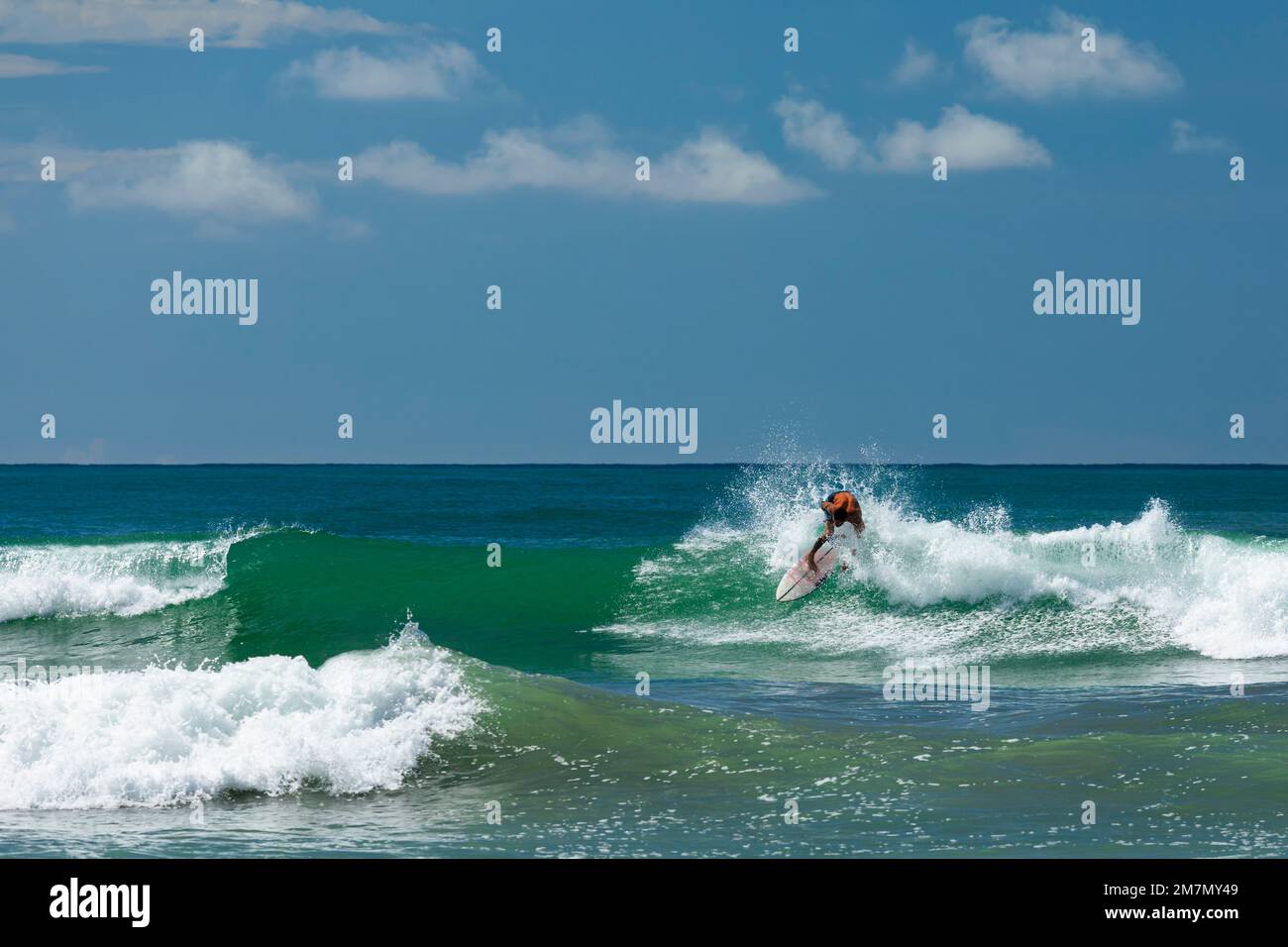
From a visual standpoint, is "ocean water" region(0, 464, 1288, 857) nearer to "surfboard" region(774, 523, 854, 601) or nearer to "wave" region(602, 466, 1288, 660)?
"wave" region(602, 466, 1288, 660)

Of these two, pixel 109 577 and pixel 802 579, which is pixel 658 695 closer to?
pixel 802 579

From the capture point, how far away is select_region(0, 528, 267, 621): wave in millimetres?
23031

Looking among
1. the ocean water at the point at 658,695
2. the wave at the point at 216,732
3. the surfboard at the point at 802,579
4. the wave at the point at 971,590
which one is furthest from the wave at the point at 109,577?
the wave at the point at 216,732

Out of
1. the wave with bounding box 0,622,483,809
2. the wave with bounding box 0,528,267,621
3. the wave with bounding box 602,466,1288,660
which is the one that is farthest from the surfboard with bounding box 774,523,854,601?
the wave with bounding box 0,528,267,621

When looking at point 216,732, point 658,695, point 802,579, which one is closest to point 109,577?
point 802,579

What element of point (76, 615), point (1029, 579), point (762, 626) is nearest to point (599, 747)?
point (762, 626)

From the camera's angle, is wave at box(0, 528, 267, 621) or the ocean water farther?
wave at box(0, 528, 267, 621)

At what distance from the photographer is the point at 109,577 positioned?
2397 cm

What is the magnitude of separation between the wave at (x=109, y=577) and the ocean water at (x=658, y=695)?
2.5 inches

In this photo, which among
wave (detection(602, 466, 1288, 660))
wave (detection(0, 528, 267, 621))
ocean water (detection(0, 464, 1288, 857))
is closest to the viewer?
ocean water (detection(0, 464, 1288, 857))

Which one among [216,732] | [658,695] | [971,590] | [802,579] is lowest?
[658,695]

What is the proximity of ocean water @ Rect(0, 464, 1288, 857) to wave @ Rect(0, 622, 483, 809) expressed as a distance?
0.03m

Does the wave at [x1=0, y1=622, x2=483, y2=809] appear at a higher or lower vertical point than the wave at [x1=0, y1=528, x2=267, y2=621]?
lower

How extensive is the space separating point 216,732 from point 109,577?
14783 mm
